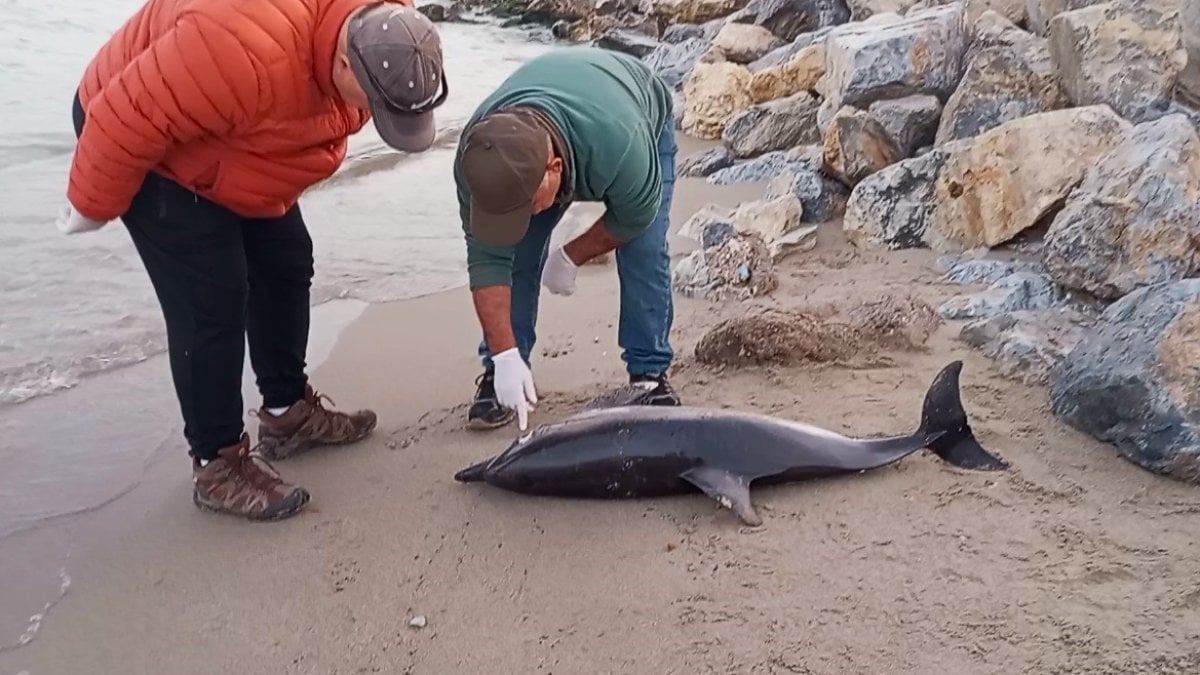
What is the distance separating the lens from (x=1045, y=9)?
26.5ft

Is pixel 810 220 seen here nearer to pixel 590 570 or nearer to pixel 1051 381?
pixel 1051 381

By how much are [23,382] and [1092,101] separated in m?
5.94

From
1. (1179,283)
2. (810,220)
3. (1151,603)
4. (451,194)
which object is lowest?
(451,194)

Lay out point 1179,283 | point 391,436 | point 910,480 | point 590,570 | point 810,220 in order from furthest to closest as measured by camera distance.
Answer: point 810,220 < point 391,436 < point 1179,283 < point 910,480 < point 590,570

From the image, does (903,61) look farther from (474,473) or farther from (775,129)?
(474,473)

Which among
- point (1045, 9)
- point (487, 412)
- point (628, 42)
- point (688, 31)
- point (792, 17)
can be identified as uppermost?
point (1045, 9)

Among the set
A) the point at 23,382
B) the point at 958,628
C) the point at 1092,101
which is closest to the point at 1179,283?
the point at 958,628

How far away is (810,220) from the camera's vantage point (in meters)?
6.95

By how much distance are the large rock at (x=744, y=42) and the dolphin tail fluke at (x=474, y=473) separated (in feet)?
29.9

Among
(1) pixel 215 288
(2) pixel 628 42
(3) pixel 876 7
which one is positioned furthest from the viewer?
(2) pixel 628 42

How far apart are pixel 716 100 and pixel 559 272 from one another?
6488 mm

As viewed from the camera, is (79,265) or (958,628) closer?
(958,628)

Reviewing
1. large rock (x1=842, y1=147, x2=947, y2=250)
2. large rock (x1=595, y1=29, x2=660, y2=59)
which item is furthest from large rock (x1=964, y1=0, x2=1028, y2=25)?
large rock (x1=595, y1=29, x2=660, y2=59)

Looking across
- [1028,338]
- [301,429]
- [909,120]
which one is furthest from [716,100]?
[301,429]
